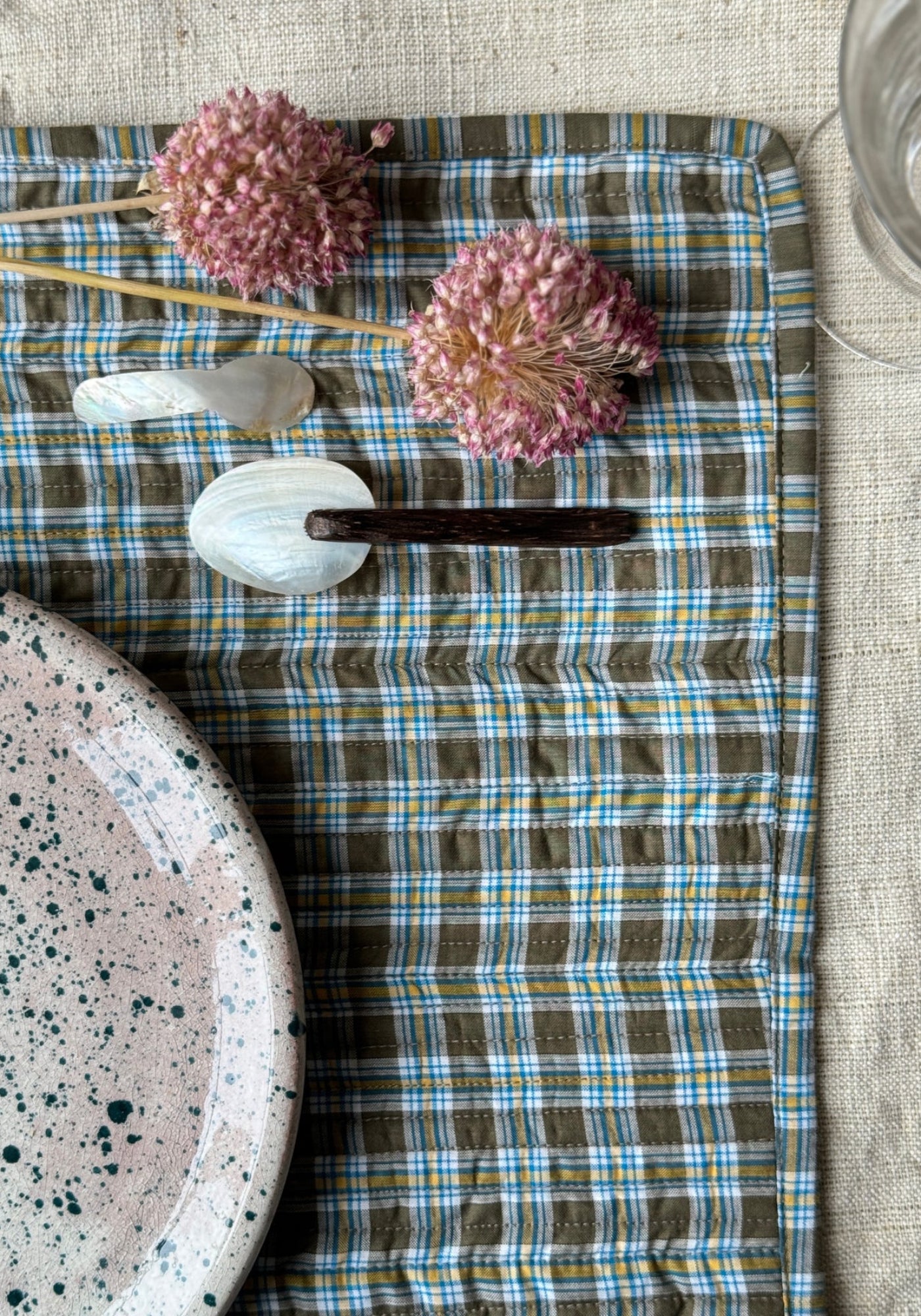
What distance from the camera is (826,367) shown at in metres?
0.55

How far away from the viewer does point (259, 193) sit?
1.50 ft

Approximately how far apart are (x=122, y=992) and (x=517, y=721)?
10.0 inches

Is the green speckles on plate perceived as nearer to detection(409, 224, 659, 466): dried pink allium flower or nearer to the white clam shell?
the white clam shell

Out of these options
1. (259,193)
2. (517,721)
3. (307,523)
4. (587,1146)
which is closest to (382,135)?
(259,193)

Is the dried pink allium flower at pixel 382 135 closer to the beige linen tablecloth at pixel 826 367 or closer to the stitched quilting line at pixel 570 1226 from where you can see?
the beige linen tablecloth at pixel 826 367

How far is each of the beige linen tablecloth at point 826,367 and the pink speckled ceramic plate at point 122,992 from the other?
31cm

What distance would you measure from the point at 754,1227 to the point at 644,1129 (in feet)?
0.26

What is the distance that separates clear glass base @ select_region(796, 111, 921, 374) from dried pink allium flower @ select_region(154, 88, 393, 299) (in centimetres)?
26

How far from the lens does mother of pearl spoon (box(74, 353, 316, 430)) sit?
519mm

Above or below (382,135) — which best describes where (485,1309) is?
below

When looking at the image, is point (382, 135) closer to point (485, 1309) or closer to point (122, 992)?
point (122, 992)

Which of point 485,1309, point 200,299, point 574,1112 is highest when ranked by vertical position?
point 200,299

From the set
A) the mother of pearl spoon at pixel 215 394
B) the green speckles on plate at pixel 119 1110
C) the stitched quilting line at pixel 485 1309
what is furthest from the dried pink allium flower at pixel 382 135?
the stitched quilting line at pixel 485 1309

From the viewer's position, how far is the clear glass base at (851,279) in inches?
21.5
